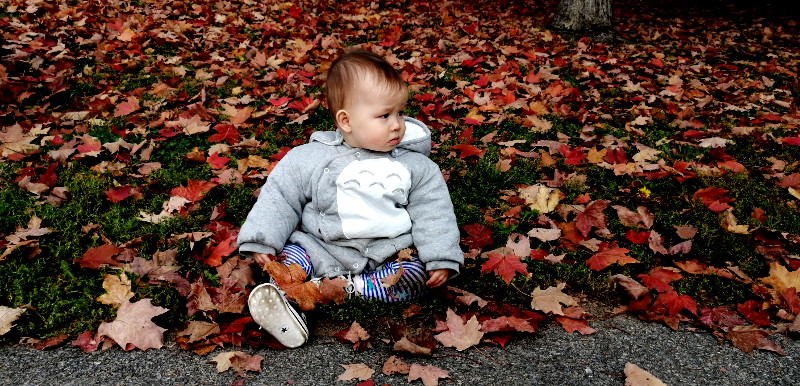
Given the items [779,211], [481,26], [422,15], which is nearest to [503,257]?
[779,211]

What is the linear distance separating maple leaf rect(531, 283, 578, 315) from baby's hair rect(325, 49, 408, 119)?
107 centimetres

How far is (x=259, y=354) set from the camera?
1983mm

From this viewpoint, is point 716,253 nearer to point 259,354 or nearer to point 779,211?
point 779,211

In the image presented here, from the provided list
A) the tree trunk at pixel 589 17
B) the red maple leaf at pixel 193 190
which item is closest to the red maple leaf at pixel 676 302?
the red maple leaf at pixel 193 190

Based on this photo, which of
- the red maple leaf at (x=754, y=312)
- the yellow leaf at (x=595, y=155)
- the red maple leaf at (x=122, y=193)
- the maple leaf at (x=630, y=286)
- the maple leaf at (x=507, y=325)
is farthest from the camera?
the yellow leaf at (x=595, y=155)

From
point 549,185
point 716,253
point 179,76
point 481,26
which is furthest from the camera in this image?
point 481,26

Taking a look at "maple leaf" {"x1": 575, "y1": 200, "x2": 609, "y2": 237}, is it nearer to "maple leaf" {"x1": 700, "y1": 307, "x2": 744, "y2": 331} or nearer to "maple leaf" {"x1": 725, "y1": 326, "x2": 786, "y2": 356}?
"maple leaf" {"x1": 700, "y1": 307, "x2": 744, "y2": 331}

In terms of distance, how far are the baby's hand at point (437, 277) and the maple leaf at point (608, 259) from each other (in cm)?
74

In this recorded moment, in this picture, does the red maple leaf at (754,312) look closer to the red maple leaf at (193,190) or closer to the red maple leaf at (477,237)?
the red maple leaf at (477,237)

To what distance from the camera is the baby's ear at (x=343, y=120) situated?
229 centimetres

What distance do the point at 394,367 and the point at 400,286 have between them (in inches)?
17.6

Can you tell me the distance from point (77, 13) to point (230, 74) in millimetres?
2512

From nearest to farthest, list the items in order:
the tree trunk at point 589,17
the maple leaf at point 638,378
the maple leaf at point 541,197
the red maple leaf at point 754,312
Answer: the maple leaf at point 638,378 < the red maple leaf at point 754,312 < the maple leaf at point 541,197 < the tree trunk at point 589,17

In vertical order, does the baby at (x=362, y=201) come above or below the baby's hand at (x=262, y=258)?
above
